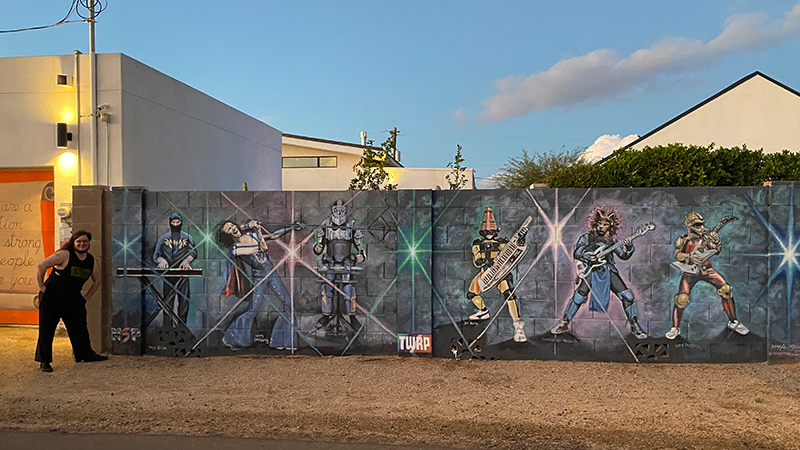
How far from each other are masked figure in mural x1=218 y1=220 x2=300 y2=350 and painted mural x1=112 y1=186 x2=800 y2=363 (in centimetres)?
2

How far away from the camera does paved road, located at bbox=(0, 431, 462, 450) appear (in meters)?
4.20

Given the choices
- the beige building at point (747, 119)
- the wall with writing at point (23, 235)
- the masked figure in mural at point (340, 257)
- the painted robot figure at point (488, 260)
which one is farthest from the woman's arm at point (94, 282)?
the beige building at point (747, 119)

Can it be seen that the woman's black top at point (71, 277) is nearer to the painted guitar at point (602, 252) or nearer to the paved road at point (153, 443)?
the paved road at point (153, 443)

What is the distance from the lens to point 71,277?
662 centimetres

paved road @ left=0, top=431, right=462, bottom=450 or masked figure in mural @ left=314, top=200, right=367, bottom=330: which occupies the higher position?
masked figure in mural @ left=314, top=200, right=367, bottom=330

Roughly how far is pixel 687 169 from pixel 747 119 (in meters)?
13.9

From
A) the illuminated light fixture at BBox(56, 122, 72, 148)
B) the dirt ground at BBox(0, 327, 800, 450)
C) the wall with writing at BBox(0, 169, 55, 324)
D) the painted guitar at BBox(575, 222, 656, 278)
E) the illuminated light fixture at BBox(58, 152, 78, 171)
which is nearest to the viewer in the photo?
the dirt ground at BBox(0, 327, 800, 450)

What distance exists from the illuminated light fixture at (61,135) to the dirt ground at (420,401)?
3290 millimetres

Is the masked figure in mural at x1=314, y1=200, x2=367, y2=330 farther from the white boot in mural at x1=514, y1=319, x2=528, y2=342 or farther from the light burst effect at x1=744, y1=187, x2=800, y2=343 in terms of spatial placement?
the light burst effect at x1=744, y1=187, x2=800, y2=343

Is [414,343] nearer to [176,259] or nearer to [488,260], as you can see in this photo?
[488,260]

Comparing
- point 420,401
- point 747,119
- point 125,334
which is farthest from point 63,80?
point 747,119

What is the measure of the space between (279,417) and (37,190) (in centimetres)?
650

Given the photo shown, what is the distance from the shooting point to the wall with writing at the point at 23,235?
8773mm

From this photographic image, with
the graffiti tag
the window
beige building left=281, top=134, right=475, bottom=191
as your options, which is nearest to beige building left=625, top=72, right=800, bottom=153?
beige building left=281, top=134, right=475, bottom=191
